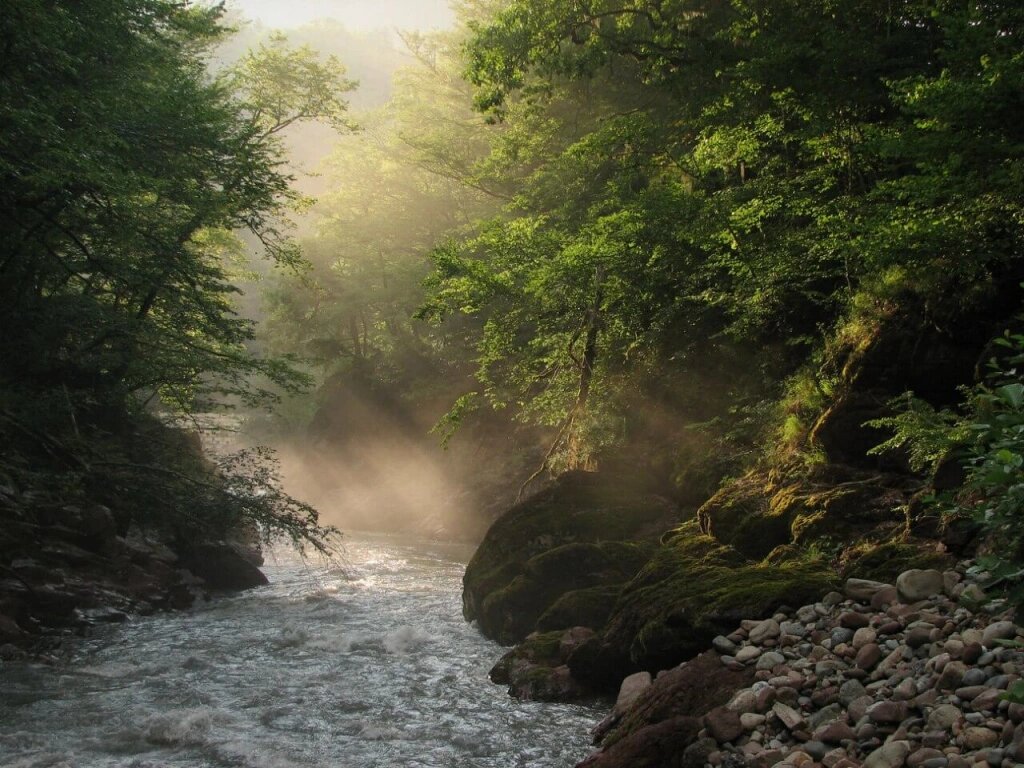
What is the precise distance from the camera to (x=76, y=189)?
35.4 ft

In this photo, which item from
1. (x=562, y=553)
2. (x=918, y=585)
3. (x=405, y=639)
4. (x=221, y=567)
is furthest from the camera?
(x=221, y=567)

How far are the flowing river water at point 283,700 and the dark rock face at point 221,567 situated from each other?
2.53 metres

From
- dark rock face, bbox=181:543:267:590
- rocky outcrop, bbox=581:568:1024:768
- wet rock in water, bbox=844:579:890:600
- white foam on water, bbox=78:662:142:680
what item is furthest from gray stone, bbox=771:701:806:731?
dark rock face, bbox=181:543:267:590

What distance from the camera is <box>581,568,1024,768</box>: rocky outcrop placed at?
441cm

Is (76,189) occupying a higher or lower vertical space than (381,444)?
higher

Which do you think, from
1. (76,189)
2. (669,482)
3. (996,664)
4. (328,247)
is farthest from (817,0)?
(328,247)

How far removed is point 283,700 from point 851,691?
6.31m

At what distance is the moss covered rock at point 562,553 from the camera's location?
1108 cm

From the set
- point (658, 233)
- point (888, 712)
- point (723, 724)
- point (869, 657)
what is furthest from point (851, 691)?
point (658, 233)

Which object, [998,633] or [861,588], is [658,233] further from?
[998,633]

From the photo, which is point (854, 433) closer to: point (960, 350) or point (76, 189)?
point (960, 350)

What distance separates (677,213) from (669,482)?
4675 millimetres

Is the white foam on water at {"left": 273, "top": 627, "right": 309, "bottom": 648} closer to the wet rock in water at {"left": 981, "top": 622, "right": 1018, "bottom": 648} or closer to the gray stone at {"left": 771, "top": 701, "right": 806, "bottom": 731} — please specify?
the gray stone at {"left": 771, "top": 701, "right": 806, "bottom": 731}

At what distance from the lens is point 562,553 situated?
11539 mm
